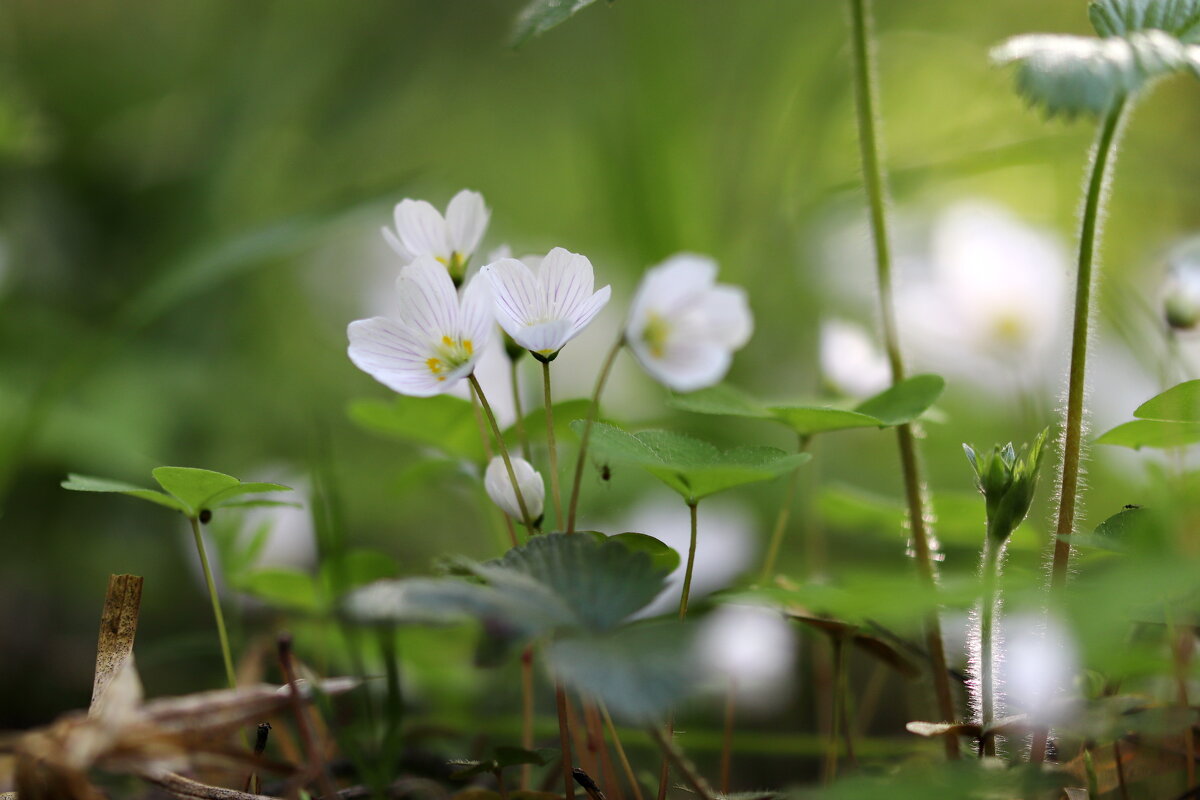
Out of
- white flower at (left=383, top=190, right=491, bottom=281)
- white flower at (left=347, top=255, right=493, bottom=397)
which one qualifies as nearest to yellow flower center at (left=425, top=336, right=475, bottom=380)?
white flower at (left=347, top=255, right=493, bottom=397)

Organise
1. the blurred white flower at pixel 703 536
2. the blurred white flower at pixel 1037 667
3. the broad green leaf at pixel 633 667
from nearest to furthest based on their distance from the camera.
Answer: the broad green leaf at pixel 633 667 → the blurred white flower at pixel 1037 667 → the blurred white flower at pixel 703 536

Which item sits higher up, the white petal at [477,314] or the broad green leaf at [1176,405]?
the white petal at [477,314]

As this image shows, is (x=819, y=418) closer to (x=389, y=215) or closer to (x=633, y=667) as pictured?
(x=633, y=667)

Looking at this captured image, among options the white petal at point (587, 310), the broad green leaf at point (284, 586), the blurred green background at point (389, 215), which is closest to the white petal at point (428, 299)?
the white petal at point (587, 310)

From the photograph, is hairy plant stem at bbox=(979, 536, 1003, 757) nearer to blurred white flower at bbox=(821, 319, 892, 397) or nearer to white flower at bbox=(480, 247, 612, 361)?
white flower at bbox=(480, 247, 612, 361)

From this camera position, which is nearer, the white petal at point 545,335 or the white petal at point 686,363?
the white petal at point 545,335

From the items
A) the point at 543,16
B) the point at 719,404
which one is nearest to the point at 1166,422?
the point at 719,404

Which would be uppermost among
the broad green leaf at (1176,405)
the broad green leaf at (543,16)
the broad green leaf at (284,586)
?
the broad green leaf at (543,16)

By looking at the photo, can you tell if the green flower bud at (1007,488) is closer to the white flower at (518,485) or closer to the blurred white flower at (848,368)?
the white flower at (518,485)
